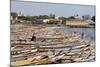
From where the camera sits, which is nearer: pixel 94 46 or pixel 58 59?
pixel 58 59

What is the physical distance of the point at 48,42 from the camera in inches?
101

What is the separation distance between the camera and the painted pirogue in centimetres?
244

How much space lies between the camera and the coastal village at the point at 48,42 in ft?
7.98

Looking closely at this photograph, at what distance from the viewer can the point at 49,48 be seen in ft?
8.46

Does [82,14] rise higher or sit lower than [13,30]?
higher

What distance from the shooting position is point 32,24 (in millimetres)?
2506

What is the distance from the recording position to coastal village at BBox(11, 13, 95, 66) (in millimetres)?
2434

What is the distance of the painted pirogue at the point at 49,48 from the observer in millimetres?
2443

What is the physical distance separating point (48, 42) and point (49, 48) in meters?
0.07

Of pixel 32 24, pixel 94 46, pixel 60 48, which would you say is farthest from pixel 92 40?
pixel 32 24
